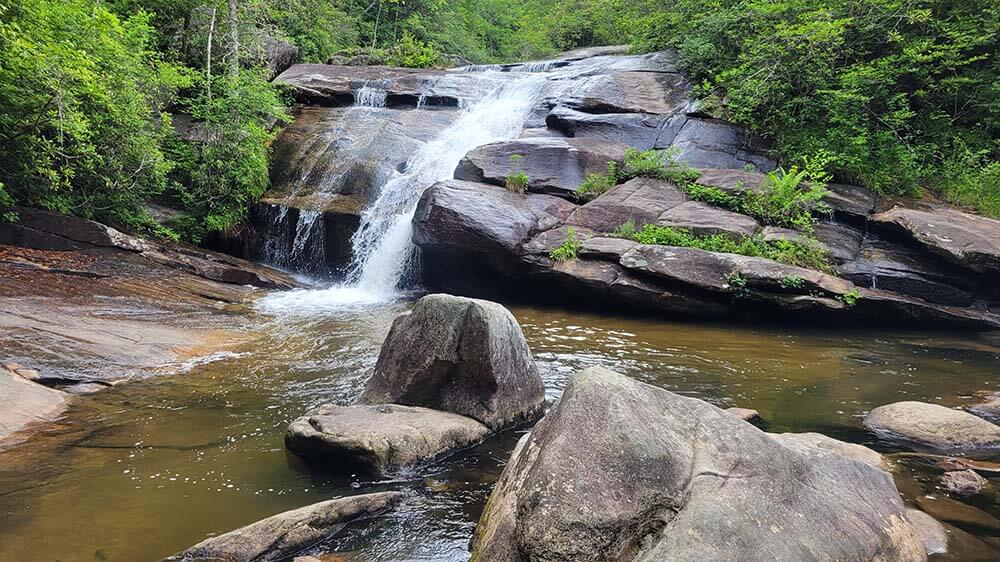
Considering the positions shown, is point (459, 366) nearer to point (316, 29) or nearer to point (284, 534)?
point (284, 534)

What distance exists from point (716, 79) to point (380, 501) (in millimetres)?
15233

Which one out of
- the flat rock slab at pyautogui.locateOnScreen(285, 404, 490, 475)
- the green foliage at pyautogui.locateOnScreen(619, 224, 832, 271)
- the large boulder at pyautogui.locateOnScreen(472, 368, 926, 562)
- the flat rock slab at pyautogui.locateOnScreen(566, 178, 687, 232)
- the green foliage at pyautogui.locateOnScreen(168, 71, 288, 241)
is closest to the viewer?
the large boulder at pyautogui.locateOnScreen(472, 368, 926, 562)

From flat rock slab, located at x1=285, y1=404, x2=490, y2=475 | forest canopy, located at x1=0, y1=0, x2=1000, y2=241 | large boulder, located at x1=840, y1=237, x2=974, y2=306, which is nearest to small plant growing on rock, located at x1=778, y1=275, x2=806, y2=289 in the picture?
large boulder, located at x1=840, y1=237, x2=974, y2=306

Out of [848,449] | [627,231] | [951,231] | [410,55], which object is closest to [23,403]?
[848,449]

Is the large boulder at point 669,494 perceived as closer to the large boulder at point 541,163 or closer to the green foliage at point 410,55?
the large boulder at point 541,163

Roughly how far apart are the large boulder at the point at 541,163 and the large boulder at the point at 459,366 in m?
8.21

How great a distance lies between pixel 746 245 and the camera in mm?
11500

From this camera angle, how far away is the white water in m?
12.8

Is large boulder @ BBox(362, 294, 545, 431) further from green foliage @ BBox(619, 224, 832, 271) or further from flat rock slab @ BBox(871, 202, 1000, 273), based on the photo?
flat rock slab @ BBox(871, 202, 1000, 273)

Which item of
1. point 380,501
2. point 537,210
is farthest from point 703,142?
point 380,501

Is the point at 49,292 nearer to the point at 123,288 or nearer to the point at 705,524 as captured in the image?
the point at 123,288

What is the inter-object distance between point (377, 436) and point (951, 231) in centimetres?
1147

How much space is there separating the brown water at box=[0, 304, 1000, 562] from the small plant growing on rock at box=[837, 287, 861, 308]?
0.69 m

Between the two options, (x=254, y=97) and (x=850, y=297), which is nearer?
(x=850, y=297)
